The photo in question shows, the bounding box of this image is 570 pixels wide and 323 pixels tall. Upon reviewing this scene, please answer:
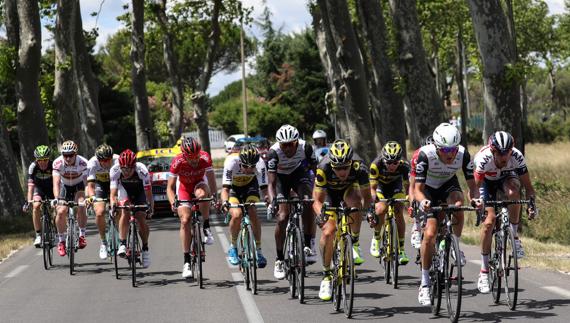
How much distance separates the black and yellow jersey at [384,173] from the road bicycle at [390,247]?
0.49 m

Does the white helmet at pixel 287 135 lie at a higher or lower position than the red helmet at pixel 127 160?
higher

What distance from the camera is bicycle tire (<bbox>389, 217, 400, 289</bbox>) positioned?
39.1ft

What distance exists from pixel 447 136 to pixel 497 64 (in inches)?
348

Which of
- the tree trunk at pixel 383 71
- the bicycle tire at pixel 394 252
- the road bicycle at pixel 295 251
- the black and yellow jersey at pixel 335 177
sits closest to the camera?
the black and yellow jersey at pixel 335 177

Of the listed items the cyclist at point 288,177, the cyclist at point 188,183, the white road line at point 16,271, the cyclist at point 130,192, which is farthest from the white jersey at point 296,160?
the white road line at point 16,271

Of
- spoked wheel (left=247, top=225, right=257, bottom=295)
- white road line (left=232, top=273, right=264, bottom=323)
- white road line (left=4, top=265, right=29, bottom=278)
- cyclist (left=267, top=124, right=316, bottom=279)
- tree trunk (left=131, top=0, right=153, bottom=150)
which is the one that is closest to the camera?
white road line (left=232, top=273, right=264, bottom=323)

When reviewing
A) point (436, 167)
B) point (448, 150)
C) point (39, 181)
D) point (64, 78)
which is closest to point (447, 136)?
point (448, 150)

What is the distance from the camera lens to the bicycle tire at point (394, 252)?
1193cm

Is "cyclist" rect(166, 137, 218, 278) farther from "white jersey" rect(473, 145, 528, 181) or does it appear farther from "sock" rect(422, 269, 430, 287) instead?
"sock" rect(422, 269, 430, 287)

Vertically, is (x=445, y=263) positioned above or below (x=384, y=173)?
below

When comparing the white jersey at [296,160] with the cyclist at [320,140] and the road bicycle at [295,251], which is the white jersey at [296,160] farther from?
the cyclist at [320,140]

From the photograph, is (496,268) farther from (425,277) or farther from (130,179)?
(130,179)

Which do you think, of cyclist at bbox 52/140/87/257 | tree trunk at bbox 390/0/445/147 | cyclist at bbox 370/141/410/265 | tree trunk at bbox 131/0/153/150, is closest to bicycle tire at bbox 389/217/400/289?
cyclist at bbox 370/141/410/265

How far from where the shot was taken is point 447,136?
992 cm
